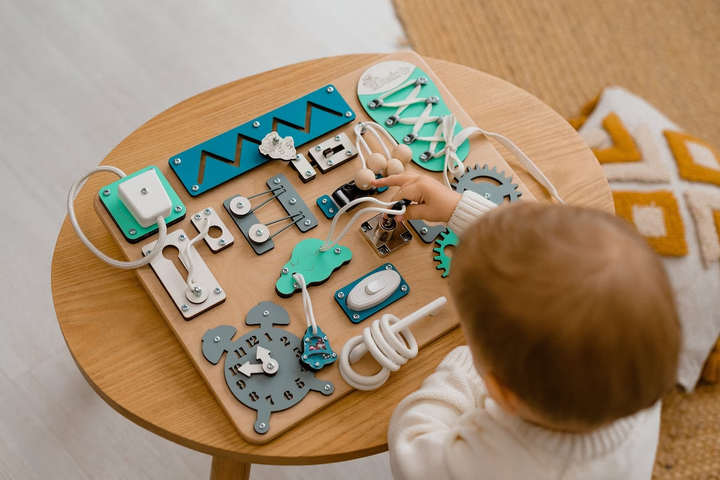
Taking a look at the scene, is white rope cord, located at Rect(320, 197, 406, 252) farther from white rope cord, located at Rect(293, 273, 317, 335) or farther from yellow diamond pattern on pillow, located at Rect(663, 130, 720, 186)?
yellow diamond pattern on pillow, located at Rect(663, 130, 720, 186)

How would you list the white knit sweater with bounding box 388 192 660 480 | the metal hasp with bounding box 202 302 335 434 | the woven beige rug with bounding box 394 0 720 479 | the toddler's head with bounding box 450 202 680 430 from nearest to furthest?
1. the toddler's head with bounding box 450 202 680 430
2. the white knit sweater with bounding box 388 192 660 480
3. the metal hasp with bounding box 202 302 335 434
4. the woven beige rug with bounding box 394 0 720 479

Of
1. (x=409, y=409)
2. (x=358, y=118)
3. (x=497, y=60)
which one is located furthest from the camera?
(x=497, y=60)

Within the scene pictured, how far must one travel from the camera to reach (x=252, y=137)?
916 millimetres

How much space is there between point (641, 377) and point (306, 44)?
1.26 m

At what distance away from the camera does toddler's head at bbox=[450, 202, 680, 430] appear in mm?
510

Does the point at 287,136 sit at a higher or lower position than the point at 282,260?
higher

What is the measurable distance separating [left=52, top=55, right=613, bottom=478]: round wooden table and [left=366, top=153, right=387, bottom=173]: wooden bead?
0.66ft

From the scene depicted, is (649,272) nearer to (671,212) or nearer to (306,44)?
(671,212)

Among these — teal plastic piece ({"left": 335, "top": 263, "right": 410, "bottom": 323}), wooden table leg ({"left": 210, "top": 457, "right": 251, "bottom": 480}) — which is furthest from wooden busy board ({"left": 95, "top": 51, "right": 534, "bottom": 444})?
wooden table leg ({"left": 210, "top": 457, "right": 251, "bottom": 480})

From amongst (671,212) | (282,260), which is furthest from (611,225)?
(671,212)

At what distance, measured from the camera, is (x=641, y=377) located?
0.53 metres

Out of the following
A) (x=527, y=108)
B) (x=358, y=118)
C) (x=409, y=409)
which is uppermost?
(x=358, y=118)

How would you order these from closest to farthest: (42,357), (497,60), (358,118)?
(358,118) < (42,357) < (497,60)

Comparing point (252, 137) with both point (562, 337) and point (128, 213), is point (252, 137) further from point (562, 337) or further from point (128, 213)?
point (562, 337)
